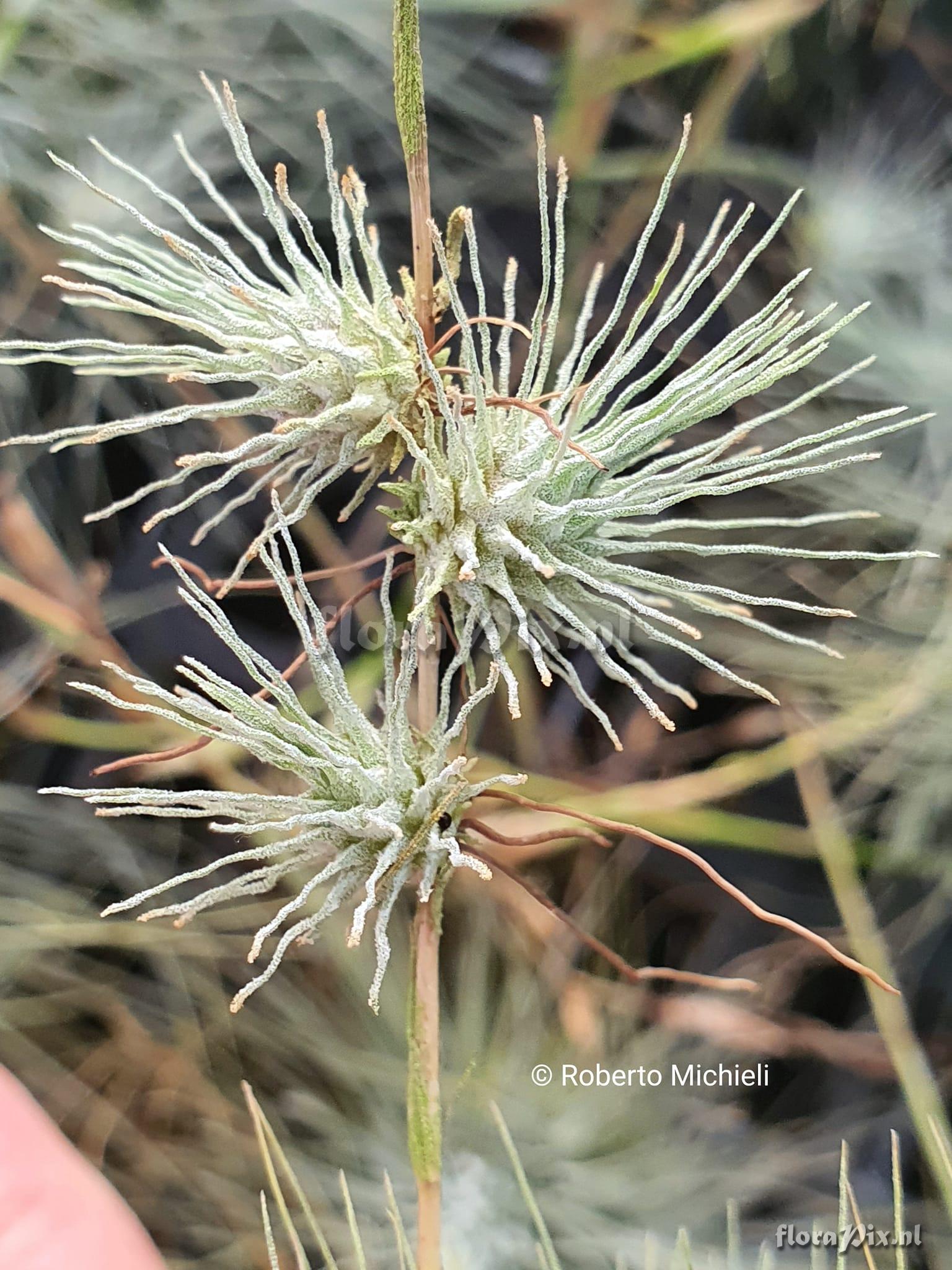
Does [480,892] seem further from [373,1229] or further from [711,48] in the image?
[711,48]

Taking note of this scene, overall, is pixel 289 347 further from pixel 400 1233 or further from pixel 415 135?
pixel 400 1233

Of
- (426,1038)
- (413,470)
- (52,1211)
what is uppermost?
(413,470)

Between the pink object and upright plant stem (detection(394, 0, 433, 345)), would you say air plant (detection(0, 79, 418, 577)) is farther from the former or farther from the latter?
Answer: the pink object

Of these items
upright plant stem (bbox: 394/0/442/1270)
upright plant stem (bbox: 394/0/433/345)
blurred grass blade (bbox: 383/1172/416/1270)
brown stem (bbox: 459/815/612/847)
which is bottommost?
blurred grass blade (bbox: 383/1172/416/1270)

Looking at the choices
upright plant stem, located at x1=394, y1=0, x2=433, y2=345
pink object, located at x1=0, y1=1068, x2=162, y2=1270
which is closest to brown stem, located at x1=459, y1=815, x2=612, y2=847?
upright plant stem, located at x1=394, y1=0, x2=433, y2=345

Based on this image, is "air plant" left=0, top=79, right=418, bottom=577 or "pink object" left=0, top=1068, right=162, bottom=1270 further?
"pink object" left=0, top=1068, right=162, bottom=1270

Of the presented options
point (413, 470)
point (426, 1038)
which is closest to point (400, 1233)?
point (426, 1038)

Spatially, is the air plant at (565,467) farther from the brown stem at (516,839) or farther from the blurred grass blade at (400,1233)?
the blurred grass blade at (400,1233)
